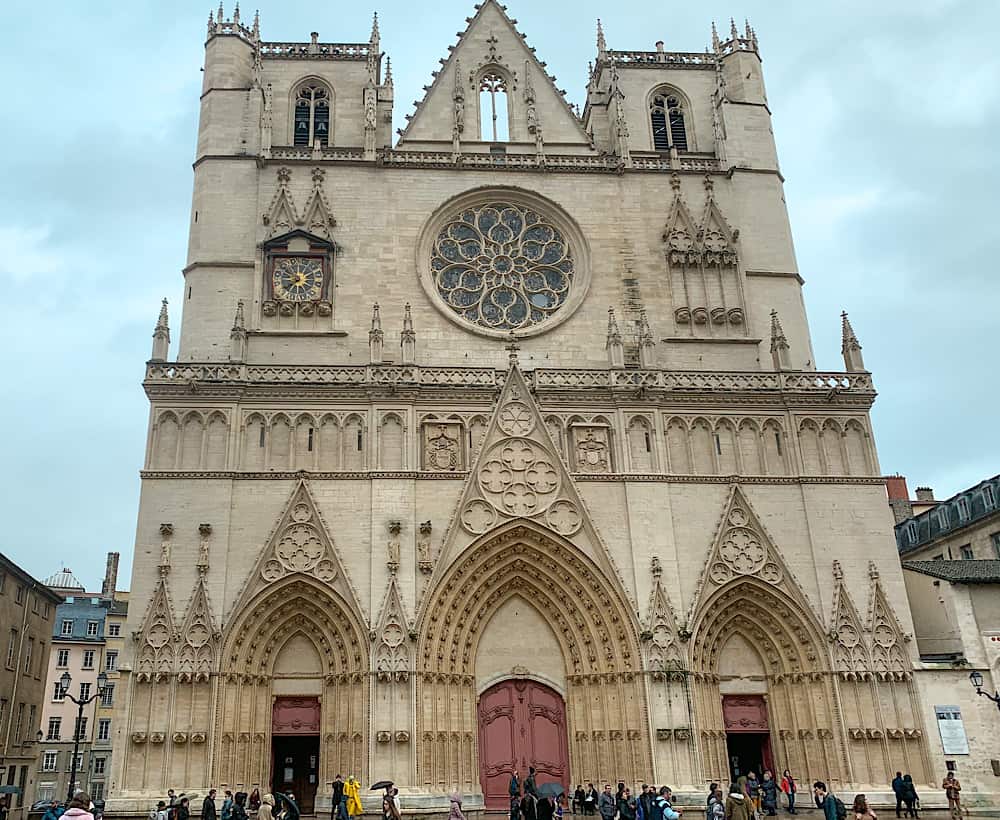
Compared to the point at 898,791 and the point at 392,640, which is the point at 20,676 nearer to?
the point at 392,640

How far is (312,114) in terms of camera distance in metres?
29.2

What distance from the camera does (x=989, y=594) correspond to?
23.0 m

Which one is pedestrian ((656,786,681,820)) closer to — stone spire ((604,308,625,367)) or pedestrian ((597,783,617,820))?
pedestrian ((597,783,617,820))

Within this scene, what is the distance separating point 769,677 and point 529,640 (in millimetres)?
6070

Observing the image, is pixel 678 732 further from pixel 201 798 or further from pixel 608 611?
pixel 201 798

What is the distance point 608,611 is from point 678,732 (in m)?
3.19

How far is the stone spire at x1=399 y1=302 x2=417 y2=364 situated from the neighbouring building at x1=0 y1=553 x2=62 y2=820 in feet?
46.3

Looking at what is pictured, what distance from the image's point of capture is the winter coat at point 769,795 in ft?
66.3

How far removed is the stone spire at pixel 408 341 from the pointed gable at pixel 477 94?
21.1 feet

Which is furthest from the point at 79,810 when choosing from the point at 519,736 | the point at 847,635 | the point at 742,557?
the point at 847,635

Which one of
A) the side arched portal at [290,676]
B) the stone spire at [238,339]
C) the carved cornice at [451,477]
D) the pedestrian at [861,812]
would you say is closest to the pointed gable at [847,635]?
the carved cornice at [451,477]

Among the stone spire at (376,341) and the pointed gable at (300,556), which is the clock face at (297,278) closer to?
the stone spire at (376,341)

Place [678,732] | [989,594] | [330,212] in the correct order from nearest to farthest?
1. [678,732]
2. [989,594]
3. [330,212]

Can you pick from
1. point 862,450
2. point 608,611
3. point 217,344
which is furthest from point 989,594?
point 217,344
